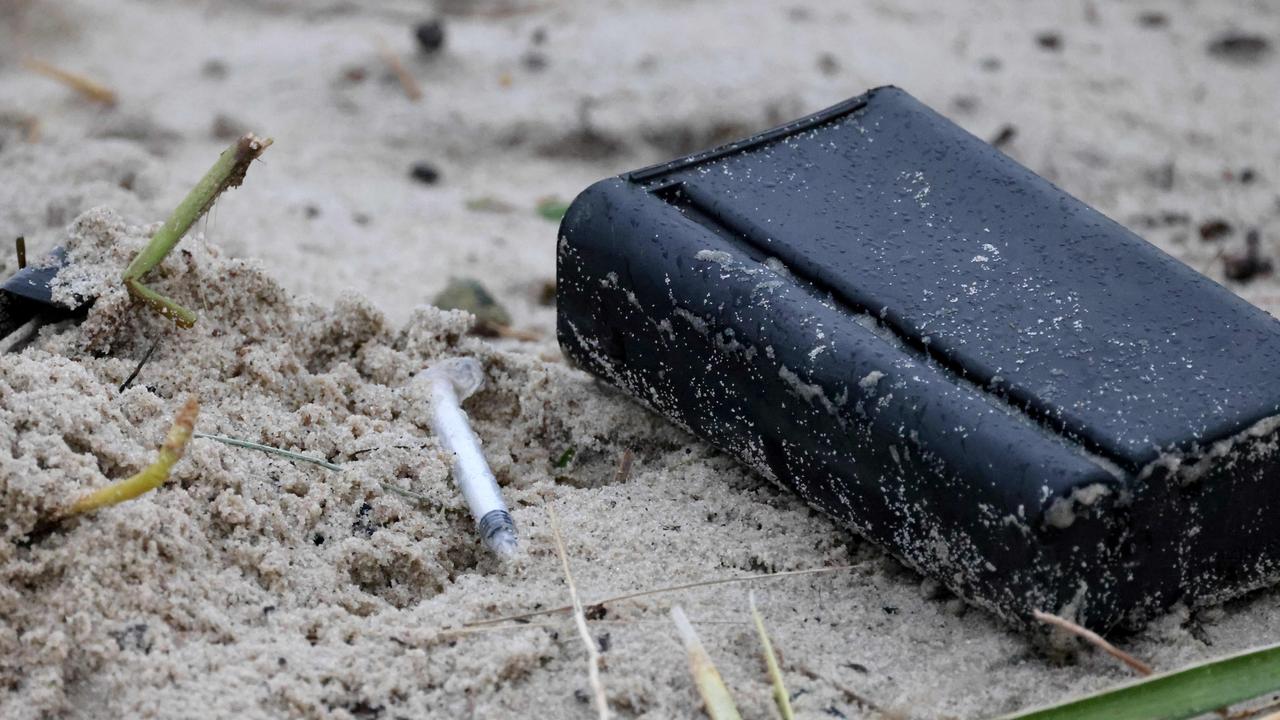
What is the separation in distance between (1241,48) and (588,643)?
Result: 307 cm

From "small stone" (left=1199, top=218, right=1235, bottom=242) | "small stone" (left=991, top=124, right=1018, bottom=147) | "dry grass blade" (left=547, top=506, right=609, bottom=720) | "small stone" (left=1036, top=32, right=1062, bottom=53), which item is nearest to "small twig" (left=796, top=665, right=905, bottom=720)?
"dry grass blade" (left=547, top=506, right=609, bottom=720)

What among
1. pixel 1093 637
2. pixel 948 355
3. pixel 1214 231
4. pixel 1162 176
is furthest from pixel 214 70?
pixel 1093 637

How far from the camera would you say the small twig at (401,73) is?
3619 mm

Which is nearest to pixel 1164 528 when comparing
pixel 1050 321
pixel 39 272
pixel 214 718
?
pixel 1050 321

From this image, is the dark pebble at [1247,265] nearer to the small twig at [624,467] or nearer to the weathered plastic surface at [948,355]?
the weathered plastic surface at [948,355]

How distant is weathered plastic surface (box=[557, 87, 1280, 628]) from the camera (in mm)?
1496

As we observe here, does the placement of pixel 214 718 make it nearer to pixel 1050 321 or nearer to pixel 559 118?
pixel 1050 321

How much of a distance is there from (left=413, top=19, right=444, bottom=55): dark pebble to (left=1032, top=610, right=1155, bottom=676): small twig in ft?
8.79

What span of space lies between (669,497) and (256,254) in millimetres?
1117

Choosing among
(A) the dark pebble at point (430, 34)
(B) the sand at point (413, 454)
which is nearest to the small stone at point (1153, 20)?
(B) the sand at point (413, 454)

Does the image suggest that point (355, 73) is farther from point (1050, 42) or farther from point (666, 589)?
point (666, 589)

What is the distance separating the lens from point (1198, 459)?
4.90ft

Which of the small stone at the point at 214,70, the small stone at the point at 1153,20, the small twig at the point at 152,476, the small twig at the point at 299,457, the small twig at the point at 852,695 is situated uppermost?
the small twig at the point at 152,476

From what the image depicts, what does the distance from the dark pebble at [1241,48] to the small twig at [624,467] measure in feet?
8.41
